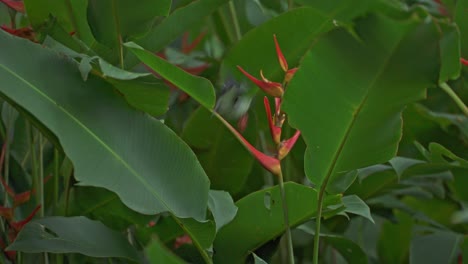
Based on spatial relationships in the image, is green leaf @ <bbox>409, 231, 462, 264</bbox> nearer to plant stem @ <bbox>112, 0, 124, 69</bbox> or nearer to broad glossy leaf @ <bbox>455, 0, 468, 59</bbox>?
broad glossy leaf @ <bbox>455, 0, 468, 59</bbox>

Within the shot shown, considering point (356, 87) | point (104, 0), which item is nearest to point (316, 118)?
point (356, 87)

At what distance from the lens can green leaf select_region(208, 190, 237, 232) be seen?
79 cm

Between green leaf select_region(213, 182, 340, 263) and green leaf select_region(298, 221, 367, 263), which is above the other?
green leaf select_region(213, 182, 340, 263)

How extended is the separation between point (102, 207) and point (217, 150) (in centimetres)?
16

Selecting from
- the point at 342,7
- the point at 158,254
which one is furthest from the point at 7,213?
the point at 342,7

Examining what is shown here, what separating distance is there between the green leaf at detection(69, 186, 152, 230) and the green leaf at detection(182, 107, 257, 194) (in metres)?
0.13

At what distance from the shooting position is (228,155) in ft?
3.32

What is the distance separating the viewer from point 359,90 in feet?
2.13

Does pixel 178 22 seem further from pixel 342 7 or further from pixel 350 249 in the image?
pixel 350 249

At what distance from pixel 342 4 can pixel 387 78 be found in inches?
5.8

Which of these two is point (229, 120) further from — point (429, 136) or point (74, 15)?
point (429, 136)

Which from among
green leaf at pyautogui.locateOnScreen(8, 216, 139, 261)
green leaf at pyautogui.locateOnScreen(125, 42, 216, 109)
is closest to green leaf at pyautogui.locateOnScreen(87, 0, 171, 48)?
green leaf at pyautogui.locateOnScreen(125, 42, 216, 109)

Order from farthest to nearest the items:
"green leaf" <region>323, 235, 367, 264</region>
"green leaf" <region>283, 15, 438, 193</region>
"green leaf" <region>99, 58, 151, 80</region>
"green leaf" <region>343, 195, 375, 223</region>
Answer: "green leaf" <region>323, 235, 367, 264</region> → "green leaf" <region>343, 195, 375, 223</region> → "green leaf" <region>99, 58, 151, 80</region> → "green leaf" <region>283, 15, 438, 193</region>

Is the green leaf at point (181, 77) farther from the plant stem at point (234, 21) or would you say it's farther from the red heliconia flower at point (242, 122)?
the plant stem at point (234, 21)
